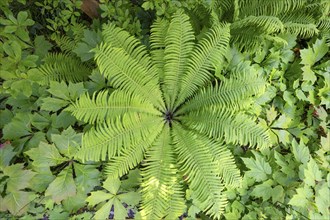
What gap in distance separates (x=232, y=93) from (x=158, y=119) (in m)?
0.64

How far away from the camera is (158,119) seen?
2.47 meters

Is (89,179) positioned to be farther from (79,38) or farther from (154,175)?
(79,38)

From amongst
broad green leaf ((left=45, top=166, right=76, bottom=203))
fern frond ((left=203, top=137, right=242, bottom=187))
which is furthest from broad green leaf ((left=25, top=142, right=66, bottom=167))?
fern frond ((left=203, top=137, right=242, bottom=187))

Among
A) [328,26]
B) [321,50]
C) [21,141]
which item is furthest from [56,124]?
[328,26]

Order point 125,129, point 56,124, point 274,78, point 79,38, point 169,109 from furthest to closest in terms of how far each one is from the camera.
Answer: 1. point 274,78
2. point 79,38
3. point 169,109
4. point 56,124
5. point 125,129

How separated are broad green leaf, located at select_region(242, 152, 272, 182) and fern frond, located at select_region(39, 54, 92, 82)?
5.46 feet

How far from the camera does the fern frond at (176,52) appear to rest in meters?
2.43

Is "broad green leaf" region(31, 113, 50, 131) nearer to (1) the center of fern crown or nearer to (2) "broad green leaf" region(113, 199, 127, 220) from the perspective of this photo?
(2) "broad green leaf" region(113, 199, 127, 220)

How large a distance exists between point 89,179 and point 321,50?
256 cm

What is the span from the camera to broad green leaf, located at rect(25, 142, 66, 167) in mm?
2234

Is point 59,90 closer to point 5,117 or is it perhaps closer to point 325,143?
point 5,117

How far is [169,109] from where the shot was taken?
2.60 metres

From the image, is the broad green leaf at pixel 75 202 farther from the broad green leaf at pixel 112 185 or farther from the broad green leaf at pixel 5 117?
the broad green leaf at pixel 5 117

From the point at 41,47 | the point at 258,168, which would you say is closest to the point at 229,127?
the point at 258,168
